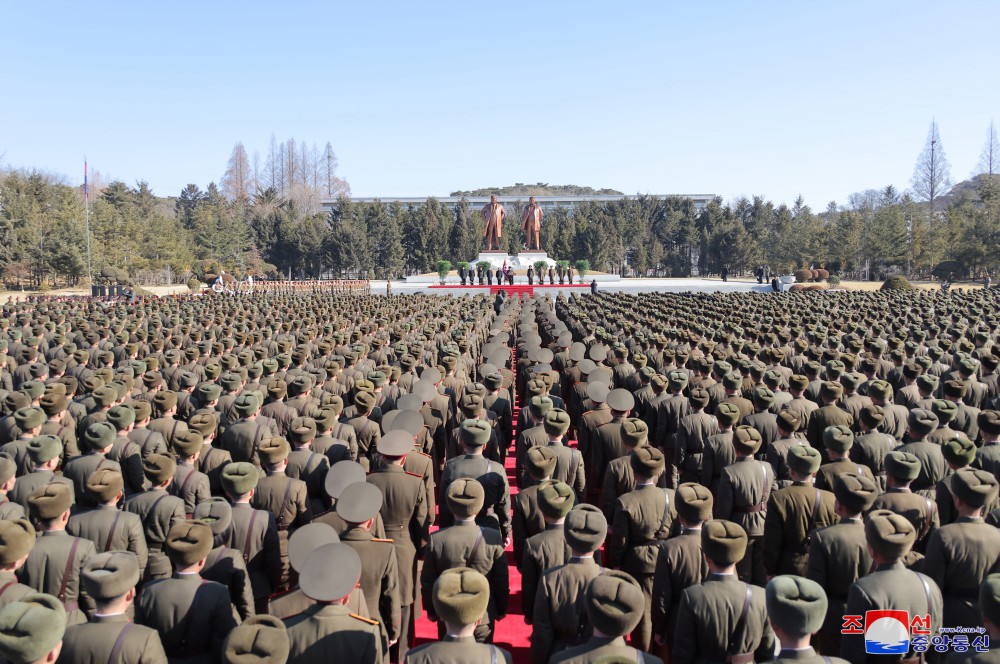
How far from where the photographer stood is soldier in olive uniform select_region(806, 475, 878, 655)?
361 cm

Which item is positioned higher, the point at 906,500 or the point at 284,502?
the point at 906,500

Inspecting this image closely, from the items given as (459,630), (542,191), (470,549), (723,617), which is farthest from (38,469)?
(542,191)

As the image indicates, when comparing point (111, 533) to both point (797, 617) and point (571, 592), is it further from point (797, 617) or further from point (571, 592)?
point (797, 617)

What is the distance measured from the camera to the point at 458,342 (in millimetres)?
11797

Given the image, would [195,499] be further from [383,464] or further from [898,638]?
[898,638]

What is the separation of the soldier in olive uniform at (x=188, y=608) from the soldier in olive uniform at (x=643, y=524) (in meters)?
2.23

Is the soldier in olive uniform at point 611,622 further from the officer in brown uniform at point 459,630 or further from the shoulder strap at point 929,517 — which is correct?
the shoulder strap at point 929,517

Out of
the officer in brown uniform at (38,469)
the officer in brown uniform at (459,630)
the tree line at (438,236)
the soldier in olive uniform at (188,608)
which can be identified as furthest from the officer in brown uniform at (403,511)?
the tree line at (438,236)

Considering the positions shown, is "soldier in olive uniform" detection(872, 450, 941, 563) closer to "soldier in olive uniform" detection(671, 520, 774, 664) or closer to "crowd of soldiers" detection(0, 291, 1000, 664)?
"crowd of soldiers" detection(0, 291, 1000, 664)

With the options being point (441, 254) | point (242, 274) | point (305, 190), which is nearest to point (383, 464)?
point (242, 274)

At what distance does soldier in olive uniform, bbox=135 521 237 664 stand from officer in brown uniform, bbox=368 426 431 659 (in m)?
1.41

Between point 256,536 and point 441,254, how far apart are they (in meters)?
65.9

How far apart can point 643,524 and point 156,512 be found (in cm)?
299

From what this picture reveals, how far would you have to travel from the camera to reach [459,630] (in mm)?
2564
